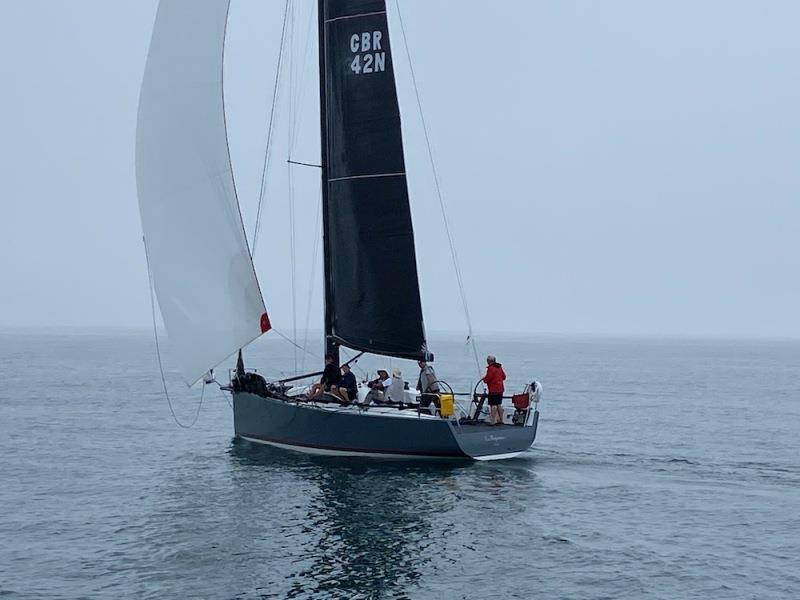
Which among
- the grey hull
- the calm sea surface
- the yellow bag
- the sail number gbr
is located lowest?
the calm sea surface

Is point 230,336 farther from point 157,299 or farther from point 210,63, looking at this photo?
point 210,63

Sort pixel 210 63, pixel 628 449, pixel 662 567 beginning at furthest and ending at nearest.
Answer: pixel 628 449 < pixel 210 63 < pixel 662 567

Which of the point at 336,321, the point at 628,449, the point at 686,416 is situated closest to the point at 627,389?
the point at 686,416

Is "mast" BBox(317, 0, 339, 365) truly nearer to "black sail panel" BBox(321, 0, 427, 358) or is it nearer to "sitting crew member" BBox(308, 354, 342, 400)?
"black sail panel" BBox(321, 0, 427, 358)

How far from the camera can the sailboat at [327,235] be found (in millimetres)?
22625

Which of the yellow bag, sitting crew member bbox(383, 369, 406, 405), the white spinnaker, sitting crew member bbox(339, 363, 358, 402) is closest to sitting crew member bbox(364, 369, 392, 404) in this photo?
sitting crew member bbox(383, 369, 406, 405)

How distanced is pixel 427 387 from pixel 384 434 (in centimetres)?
169

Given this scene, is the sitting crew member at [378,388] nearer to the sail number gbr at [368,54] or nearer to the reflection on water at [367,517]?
the reflection on water at [367,517]

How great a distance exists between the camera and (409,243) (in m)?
24.0

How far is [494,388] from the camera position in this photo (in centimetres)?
2317

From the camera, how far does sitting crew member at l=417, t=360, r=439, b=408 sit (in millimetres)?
22750

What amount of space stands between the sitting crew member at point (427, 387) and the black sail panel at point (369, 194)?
0.53 metres

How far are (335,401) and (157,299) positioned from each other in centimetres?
483

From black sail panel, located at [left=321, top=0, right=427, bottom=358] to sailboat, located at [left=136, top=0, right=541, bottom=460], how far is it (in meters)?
0.03
